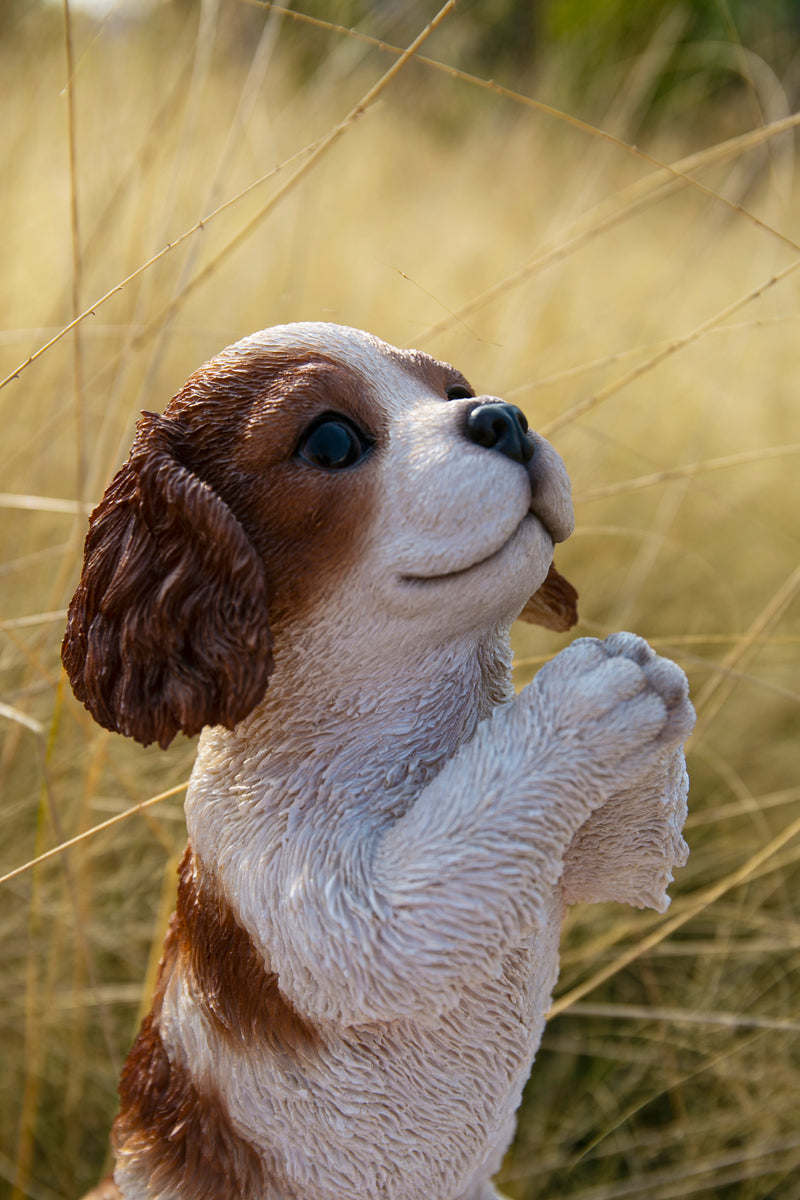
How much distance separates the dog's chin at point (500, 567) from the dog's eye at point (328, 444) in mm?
77

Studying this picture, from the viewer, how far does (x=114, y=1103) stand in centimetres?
130

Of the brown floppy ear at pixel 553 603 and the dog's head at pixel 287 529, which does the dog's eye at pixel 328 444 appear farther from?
the brown floppy ear at pixel 553 603

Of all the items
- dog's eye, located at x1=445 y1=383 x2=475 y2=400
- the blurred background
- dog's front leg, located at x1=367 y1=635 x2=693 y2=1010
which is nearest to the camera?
dog's front leg, located at x1=367 y1=635 x2=693 y2=1010

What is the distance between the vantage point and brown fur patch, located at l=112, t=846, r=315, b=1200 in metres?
0.60

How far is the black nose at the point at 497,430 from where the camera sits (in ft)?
1.78

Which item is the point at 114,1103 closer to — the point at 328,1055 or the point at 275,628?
the point at 328,1055

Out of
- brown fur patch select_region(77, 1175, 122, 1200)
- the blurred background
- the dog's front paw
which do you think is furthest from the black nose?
brown fur patch select_region(77, 1175, 122, 1200)

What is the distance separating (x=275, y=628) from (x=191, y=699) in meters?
0.07

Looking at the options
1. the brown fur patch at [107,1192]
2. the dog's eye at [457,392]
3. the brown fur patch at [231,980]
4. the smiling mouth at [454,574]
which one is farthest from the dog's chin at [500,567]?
the brown fur patch at [107,1192]

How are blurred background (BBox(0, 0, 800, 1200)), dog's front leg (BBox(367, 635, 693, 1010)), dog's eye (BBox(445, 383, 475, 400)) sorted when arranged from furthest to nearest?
blurred background (BBox(0, 0, 800, 1200)), dog's eye (BBox(445, 383, 475, 400)), dog's front leg (BBox(367, 635, 693, 1010))

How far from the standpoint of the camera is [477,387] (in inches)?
57.8

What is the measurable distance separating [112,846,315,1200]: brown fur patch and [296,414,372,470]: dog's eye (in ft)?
0.94

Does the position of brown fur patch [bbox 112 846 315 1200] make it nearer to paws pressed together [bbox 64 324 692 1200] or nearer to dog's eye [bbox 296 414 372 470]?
paws pressed together [bbox 64 324 692 1200]

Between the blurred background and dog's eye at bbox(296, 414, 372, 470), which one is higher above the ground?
dog's eye at bbox(296, 414, 372, 470)
